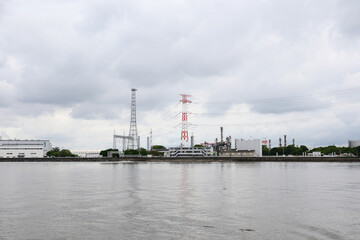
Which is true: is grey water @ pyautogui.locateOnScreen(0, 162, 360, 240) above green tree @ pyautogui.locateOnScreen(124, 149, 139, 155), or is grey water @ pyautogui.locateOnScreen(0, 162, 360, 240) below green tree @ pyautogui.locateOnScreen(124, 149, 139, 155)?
below

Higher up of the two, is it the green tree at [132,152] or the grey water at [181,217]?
the green tree at [132,152]

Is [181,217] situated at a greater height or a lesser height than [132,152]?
lesser

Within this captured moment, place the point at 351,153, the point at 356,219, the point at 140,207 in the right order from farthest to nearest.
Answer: the point at 351,153 → the point at 140,207 → the point at 356,219

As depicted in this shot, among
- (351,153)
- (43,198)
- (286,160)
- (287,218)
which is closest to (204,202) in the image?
(287,218)

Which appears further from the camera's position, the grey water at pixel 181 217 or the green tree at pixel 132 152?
the green tree at pixel 132 152

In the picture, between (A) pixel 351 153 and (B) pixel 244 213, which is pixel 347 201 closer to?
(B) pixel 244 213

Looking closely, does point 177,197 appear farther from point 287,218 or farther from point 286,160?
point 286,160

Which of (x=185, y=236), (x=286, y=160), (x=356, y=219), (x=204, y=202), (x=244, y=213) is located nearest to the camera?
(x=185, y=236)

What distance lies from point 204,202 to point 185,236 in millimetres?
9853

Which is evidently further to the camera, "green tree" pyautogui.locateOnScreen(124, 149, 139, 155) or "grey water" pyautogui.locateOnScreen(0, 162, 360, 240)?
"green tree" pyautogui.locateOnScreen(124, 149, 139, 155)

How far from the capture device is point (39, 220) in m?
17.2

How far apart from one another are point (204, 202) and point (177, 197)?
134 inches

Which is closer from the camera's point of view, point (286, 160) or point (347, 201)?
point (347, 201)

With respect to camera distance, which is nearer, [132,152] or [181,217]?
[181,217]
